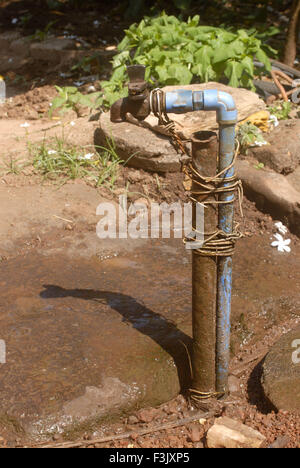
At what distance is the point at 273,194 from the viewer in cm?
443

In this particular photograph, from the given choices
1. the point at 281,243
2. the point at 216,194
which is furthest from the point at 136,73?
the point at 281,243

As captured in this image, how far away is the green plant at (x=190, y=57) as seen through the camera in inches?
207

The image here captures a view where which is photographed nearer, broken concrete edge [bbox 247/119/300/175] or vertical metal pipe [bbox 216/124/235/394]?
vertical metal pipe [bbox 216/124/235/394]

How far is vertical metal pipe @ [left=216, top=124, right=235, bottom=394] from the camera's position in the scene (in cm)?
241

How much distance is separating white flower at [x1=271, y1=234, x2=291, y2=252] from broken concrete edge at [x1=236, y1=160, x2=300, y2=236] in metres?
0.15

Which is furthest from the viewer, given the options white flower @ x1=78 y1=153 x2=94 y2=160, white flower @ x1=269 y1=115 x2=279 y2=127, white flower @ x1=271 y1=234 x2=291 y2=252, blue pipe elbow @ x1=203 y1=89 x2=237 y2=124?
white flower @ x1=269 y1=115 x2=279 y2=127

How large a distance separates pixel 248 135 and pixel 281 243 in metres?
1.09

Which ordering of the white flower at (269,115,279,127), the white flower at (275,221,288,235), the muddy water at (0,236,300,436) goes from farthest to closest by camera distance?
1. the white flower at (269,115,279,127)
2. the white flower at (275,221,288,235)
3. the muddy water at (0,236,300,436)

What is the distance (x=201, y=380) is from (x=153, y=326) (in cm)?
51

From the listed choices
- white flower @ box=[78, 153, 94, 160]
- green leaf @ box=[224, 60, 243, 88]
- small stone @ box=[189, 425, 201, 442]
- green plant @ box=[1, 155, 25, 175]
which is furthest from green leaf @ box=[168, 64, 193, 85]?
small stone @ box=[189, 425, 201, 442]

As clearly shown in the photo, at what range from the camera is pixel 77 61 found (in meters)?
7.42

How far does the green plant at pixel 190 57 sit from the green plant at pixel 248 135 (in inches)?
25.7

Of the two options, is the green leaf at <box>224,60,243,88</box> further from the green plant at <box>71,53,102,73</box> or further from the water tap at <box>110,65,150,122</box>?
the water tap at <box>110,65,150,122</box>
